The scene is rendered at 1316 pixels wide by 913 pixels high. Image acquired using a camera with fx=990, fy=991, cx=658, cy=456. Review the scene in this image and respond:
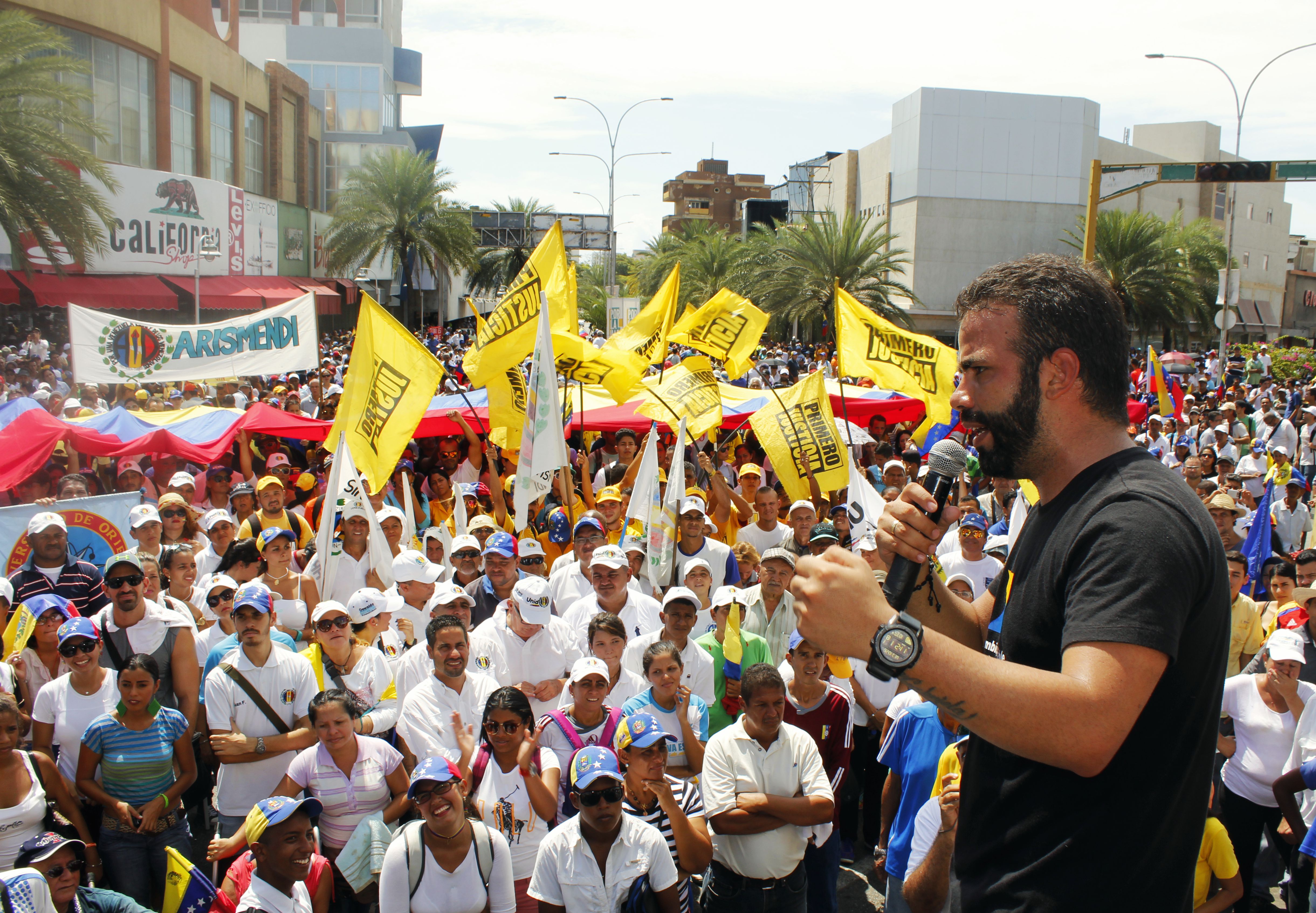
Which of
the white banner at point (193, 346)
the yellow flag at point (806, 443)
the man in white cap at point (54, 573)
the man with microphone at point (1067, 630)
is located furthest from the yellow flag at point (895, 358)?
the man with microphone at point (1067, 630)

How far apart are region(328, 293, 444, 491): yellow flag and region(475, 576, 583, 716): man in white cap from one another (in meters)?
2.68

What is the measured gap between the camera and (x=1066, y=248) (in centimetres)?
5006

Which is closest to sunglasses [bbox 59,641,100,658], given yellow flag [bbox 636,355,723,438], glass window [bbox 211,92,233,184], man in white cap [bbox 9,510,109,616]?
man in white cap [bbox 9,510,109,616]

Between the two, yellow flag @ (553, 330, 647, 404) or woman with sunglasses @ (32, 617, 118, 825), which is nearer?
woman with sunglasses @ (32, 617, 118, 825)

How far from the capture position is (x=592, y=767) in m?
3.88

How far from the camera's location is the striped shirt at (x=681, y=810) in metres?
4.02

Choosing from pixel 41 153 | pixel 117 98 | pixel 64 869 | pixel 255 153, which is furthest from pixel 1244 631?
pixel 255 153

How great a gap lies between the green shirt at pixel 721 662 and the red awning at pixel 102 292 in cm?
2399

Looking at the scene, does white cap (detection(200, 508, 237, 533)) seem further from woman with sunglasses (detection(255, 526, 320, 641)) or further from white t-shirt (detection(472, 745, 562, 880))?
white t-shirt (detection(472, 745, 562, 880))

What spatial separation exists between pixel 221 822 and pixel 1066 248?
52.1 m

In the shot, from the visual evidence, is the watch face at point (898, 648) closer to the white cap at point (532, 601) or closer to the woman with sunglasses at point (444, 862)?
the woman with sunglasses at point (444, 862)

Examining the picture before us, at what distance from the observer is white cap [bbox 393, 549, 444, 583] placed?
21.3 feet

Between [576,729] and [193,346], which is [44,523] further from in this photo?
[193,346]

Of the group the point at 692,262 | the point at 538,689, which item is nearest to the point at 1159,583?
the point at 538,689
